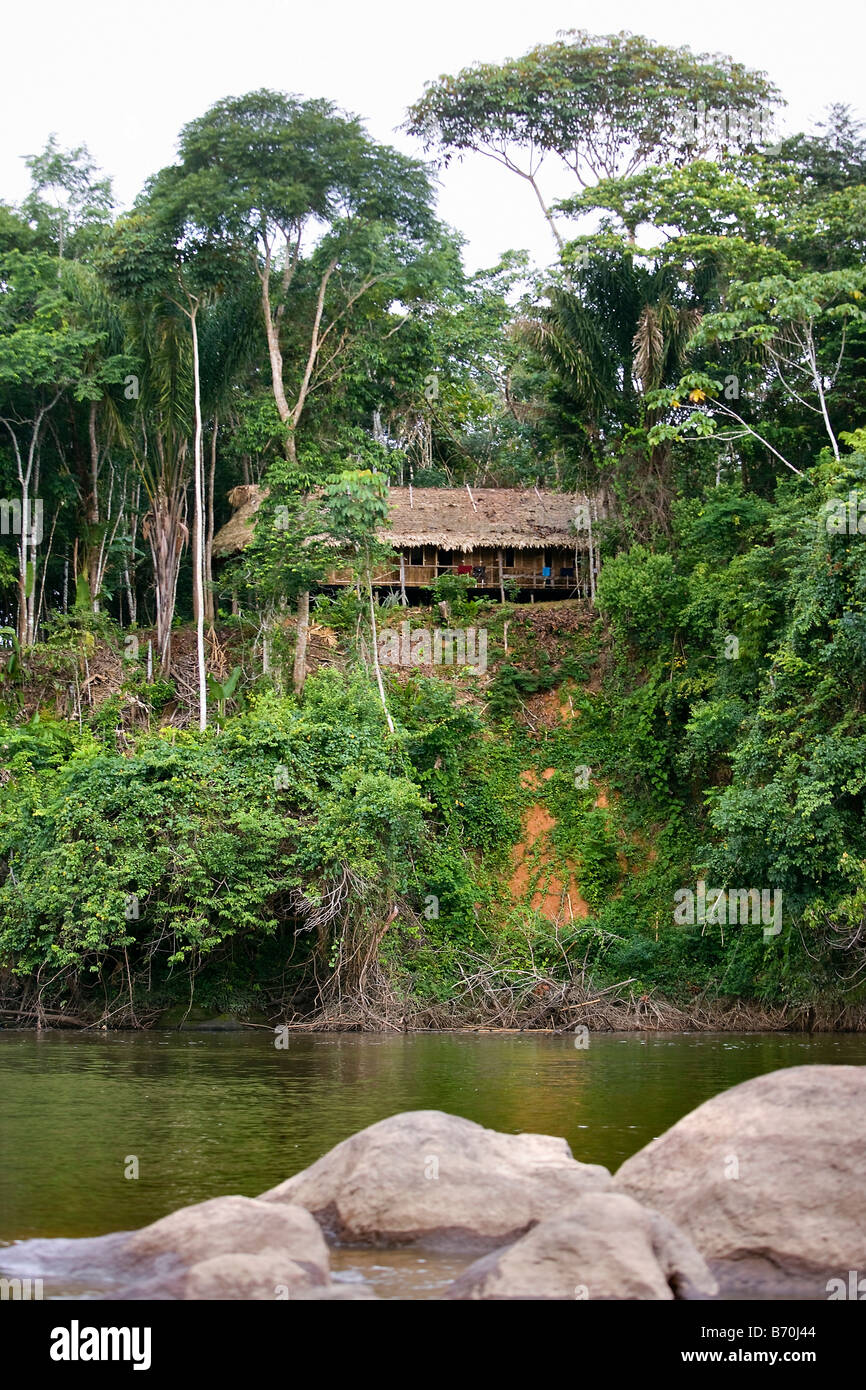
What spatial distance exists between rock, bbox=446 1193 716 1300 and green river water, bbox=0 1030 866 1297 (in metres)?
0.71

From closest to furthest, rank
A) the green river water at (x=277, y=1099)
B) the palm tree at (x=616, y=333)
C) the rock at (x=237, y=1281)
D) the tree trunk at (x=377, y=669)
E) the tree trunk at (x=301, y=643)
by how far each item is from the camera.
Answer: the rock at (x=237, y=1281)
the green river water at (x=277, y=1099)
the tree trunk at (x=377, y=669)
the tree trunk at (x=301, y=643)
the palm tree at (x=616, y=333)

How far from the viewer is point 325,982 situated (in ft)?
77.3

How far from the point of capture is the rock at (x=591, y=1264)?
684 cm

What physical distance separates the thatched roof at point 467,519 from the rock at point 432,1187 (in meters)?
25.3

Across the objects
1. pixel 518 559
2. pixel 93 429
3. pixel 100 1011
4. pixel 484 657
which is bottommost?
pixel 100 1011

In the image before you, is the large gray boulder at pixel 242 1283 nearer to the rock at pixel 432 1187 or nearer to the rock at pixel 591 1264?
the rock at pixel 591 1264

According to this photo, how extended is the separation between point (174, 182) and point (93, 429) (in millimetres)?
6268

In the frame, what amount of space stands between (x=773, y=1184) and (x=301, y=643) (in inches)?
808

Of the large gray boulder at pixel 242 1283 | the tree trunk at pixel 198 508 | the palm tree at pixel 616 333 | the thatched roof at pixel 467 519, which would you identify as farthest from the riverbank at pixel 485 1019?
the large gray boulder at pixel 242 1283

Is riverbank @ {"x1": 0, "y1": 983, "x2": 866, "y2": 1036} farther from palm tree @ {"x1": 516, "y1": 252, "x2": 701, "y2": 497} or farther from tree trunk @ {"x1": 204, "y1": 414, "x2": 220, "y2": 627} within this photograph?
palm tree @ {"x1": 516, "y1": 252, "x2": 701, "y2": 497}

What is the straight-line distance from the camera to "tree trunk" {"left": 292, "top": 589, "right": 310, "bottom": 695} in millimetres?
27547

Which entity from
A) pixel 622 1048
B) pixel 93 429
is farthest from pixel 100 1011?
pixel 93 429

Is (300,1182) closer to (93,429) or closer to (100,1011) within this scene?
(100,1011)
